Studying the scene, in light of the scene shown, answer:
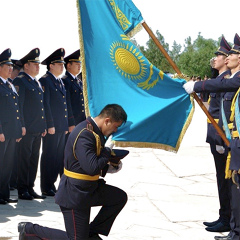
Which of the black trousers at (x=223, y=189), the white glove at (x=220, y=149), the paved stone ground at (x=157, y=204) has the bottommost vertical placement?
the paved stone ground at (x=157, y=204)

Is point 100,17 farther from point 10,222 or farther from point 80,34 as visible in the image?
point 10,222

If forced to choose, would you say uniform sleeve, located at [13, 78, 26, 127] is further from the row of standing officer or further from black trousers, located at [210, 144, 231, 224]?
black trousers, located at [210, 144, 231, 224]

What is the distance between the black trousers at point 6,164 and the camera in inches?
285

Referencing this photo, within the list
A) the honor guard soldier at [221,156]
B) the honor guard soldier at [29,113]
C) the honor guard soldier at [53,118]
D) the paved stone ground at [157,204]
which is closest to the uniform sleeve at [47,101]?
the honor guard soldier at [53,118]

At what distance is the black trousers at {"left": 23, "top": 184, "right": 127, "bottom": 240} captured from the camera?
16.1ft

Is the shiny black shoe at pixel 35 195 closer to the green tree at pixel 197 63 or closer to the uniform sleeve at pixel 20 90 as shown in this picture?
the uniform sleeve at pixel 20 90

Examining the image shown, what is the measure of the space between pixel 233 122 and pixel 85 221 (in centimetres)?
170

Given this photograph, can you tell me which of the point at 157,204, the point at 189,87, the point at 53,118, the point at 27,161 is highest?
the point at 189,87

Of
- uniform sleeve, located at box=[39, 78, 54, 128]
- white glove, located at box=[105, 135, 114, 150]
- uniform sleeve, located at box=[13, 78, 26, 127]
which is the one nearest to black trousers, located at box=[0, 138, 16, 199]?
uniform sleeve, located at box=[13, 78, 26, 127]

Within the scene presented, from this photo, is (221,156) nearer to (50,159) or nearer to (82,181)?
(82,181)

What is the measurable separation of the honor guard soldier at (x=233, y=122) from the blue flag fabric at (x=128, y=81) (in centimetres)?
25

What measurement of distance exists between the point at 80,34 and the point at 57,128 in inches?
107

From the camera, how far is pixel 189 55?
9025cm

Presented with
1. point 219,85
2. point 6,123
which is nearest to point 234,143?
point 219,85
